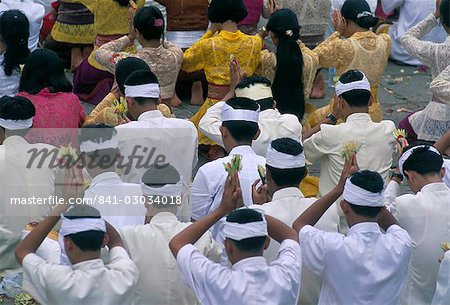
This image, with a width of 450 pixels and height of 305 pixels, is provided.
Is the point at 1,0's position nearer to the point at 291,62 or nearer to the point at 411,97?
the point at 291,62

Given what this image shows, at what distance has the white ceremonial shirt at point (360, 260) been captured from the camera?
15.7 feet

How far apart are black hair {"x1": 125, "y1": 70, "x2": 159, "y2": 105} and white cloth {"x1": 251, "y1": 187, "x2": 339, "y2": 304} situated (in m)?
1.37

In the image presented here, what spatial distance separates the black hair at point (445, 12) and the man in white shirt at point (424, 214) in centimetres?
241

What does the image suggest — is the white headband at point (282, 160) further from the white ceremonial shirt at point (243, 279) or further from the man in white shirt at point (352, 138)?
the man in white shirt at point (352, 138)

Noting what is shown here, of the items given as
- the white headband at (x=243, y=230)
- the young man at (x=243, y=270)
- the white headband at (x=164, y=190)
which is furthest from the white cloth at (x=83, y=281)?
the white headband at (x=243, y=230)

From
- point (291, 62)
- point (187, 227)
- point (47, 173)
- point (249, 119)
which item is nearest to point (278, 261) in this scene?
point (187, 227)

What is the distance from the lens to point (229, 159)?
5609 millimetres

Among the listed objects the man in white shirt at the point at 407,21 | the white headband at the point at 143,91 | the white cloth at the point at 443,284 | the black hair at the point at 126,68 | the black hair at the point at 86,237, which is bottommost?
the man in white shirt at the point at 407,21

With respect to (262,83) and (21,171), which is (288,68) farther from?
(21,171)

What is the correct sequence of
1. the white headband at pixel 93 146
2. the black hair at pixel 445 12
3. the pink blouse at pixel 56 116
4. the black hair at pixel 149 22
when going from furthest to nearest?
1. the black hair at pixel 445 12
2. the black hair at pixel 149 22
3. the pink blouse at pixel 56 116
4. the white headband at pixel 93 146

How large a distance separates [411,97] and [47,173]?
15.5 ft

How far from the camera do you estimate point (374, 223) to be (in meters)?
4.83

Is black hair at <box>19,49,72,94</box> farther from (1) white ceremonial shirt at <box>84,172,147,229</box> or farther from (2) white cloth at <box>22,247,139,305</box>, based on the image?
(2) white cloth at <box>22,247,139,305</box>

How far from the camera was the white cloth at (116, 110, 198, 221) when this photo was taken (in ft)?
20.1
